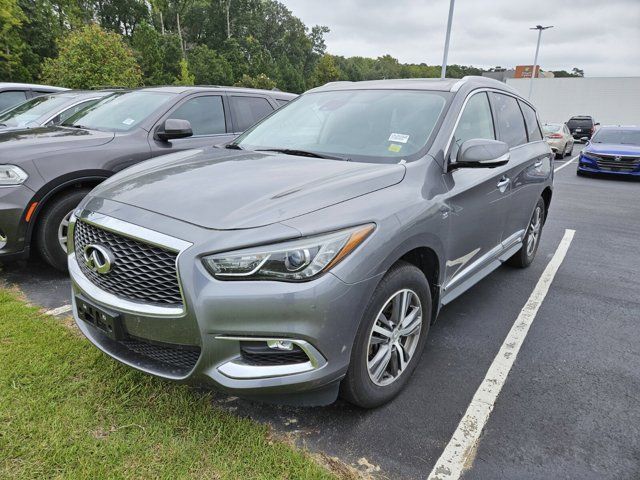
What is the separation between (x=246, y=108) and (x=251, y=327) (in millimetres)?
4426

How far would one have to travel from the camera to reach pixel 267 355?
80.0 inches

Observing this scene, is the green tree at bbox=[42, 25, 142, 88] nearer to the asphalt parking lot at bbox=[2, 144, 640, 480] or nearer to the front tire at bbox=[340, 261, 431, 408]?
the asphalt parking lot at bbox=[2, 144, 640, 480]

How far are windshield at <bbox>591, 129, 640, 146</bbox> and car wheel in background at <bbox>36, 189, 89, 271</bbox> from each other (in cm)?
1484

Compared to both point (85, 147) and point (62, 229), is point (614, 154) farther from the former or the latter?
point (62, 229)

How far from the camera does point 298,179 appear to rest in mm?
2500

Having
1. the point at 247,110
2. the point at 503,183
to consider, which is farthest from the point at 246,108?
the point at 503,183

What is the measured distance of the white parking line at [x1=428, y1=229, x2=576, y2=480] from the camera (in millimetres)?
2176

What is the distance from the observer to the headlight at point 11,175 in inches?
146

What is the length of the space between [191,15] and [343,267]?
209ft

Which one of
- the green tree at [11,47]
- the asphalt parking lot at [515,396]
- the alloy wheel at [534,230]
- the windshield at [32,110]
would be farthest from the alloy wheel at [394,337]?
the green tree at [11,47]

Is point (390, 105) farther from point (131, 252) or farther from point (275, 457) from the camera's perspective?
point (275, 457)

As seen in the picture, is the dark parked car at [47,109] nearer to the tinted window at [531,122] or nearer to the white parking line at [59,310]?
the white parking line at [59,310]

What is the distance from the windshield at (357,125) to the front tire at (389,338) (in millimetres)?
831

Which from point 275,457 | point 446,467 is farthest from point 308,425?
point 446,467
